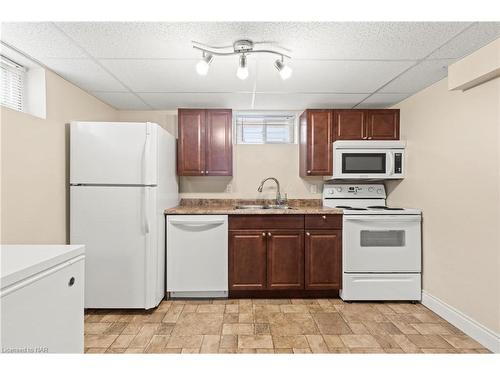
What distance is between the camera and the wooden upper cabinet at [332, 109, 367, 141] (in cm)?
Answer: 334

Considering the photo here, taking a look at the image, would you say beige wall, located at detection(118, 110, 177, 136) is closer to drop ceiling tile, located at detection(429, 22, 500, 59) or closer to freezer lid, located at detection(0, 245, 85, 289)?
freezer lid, located at detection(0, 245, 85, 289)

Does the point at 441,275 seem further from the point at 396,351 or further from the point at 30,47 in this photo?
the point at 30,47

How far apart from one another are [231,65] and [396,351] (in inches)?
95.8

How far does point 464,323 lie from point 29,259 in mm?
2970

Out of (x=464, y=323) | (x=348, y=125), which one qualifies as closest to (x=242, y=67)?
(x=348, y=125)

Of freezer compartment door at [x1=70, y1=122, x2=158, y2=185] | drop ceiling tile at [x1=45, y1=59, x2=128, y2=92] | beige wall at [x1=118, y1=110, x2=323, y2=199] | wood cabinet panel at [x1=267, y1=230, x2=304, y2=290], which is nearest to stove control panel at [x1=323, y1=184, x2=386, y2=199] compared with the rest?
beige wall at [x1=118, y1=110, x2=323, y2=199]

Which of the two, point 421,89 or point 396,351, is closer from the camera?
point 396,351

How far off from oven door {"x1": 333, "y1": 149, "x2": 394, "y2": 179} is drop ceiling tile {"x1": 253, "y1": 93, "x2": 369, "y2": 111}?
0.55 m

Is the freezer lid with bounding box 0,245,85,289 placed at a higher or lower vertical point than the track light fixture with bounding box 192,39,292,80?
lower

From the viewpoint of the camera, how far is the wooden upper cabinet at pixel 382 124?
3.33 meters

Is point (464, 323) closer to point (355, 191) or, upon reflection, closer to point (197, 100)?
point (355, 191)

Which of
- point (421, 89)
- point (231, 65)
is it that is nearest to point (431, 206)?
point (421, 89)
